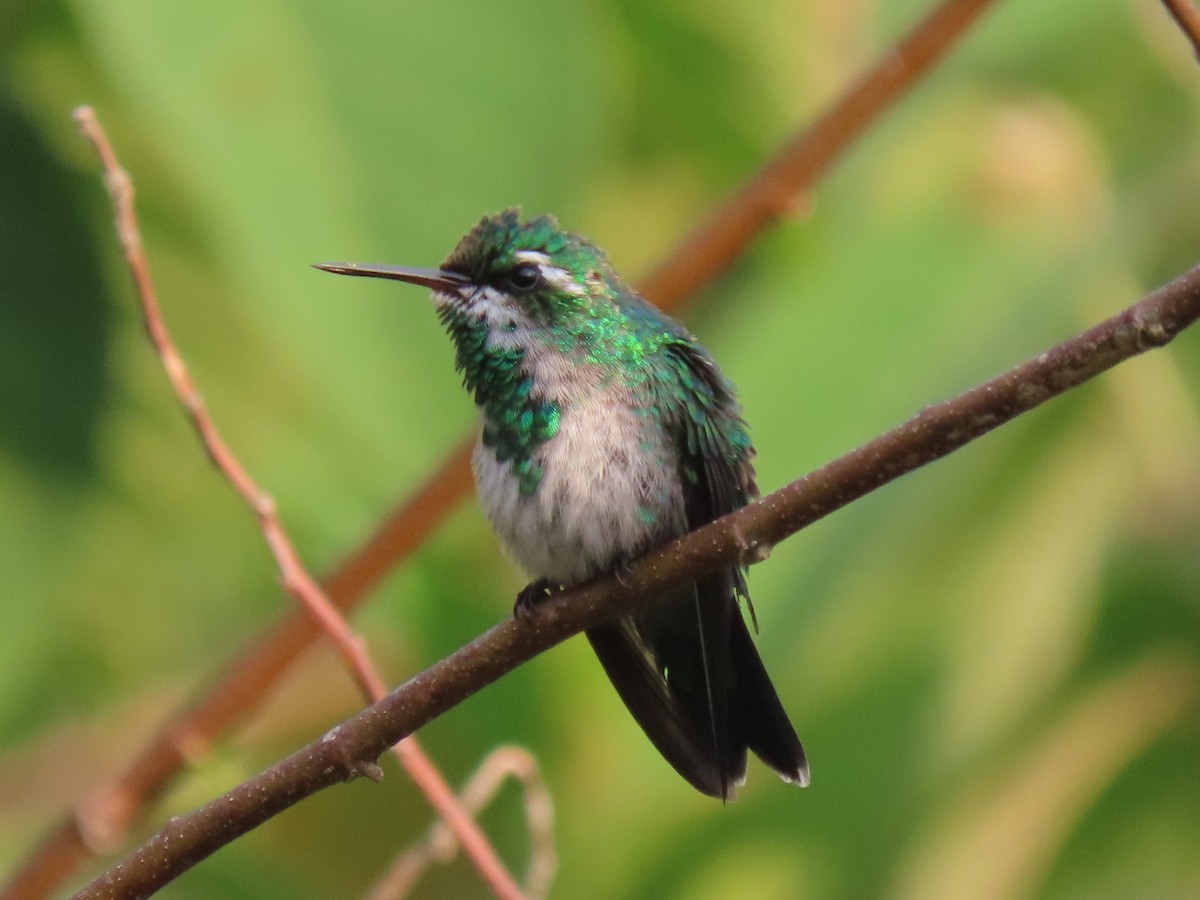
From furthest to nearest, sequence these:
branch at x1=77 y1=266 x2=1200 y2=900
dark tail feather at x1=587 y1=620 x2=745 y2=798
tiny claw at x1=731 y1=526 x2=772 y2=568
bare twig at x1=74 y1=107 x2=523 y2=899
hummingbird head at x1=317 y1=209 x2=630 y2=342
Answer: hummingbird head at x1=317 y1=209 x2=630 y2=342
dark tail feather at x1=587 y1=620 x2=745 y2=798
bare twig at x1=74 y1=107 x2=523 y2=899
tiny claw at x1=731 y1=526 x2=772 y2=568
branch at x1=77 y1=266 x2=1200 y2=900

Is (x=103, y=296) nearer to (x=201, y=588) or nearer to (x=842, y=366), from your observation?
(x=201, y=588)

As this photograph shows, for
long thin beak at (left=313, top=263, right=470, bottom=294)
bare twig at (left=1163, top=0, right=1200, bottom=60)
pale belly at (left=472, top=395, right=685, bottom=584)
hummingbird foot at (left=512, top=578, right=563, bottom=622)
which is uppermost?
long thin beak at (left=313, top=263, right=470, bottom=294)

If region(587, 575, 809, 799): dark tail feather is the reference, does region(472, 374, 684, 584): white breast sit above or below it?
above

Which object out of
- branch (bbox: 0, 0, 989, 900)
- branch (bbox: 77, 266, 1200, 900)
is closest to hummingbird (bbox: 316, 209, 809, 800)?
branch (bbox: 0, 0, 989, 900)

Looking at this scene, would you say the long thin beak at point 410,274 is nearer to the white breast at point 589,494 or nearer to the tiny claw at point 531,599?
the white breast at point 589,494

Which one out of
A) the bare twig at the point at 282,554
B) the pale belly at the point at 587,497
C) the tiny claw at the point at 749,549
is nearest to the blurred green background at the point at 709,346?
the pale belly at the point at 587,497

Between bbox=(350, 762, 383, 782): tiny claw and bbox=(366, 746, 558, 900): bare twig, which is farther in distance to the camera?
bbox=(366, 746, 558, 900): bare twig

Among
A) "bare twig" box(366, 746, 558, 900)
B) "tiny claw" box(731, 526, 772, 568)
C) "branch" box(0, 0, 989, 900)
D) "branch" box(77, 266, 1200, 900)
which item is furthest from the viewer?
"bare twig" box(366, 746, 558, 900)

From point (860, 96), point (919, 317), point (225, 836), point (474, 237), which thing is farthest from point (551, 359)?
point (225, 836)

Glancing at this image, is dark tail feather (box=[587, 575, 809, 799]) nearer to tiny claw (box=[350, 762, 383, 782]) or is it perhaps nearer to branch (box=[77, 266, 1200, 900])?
branch (box=[77, 266, 1200, 900])

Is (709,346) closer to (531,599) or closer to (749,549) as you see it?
(531,599)
